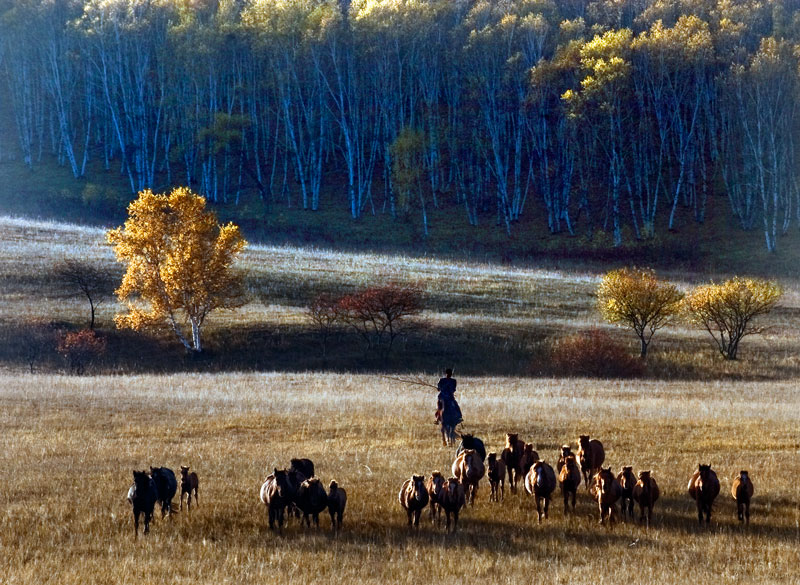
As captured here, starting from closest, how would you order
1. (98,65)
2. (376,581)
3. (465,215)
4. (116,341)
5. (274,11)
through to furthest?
(376,581)
(116,341)
(465,215)
(274,11)
(98,65)

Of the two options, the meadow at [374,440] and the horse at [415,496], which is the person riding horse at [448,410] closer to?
the meadow at [374,440]

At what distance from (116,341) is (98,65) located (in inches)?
2217

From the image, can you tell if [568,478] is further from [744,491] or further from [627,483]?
[744,491]

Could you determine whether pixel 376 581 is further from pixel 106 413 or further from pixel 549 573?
pixel 106 413

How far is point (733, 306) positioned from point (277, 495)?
38.3 m

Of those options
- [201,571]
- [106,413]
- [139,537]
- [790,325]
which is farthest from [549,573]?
[790,325]

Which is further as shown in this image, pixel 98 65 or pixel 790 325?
pixel 98 65

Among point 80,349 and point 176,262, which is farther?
point 176,262

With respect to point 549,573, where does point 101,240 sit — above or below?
above

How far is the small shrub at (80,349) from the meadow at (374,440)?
662mm

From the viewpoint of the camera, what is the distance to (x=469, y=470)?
50.9ft

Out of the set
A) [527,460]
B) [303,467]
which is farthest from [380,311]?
[303,467]

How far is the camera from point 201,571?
11.4 metres

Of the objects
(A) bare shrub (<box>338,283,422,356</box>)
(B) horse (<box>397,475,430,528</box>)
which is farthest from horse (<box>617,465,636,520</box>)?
(A) bare shrub (<box>338,283,422,356</box>)
